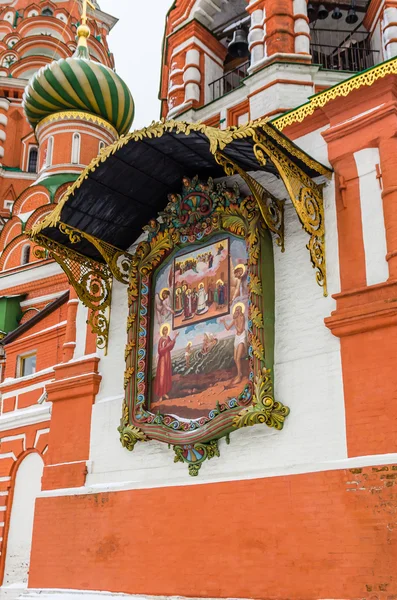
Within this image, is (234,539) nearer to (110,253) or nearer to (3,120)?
(110,253)

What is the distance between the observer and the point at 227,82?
35.4ft

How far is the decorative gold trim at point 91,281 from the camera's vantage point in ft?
26.9

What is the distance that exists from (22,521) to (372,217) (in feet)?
21.3

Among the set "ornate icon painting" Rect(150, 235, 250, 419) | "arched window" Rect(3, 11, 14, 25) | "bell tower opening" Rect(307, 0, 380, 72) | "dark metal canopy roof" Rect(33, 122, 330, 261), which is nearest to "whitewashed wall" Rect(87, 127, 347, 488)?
"ornate icon painting" Rect(150, 235, 250, 419)

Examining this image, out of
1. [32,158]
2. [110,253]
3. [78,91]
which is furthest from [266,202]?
[32,158]

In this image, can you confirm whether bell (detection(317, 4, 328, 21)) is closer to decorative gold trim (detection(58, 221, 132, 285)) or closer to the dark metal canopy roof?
the dark metal canopy roof

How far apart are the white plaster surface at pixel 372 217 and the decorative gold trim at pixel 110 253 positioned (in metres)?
2.95

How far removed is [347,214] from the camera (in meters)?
6.54

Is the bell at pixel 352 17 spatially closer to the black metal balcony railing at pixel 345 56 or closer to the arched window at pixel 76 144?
the black metal balcony railing at pixel 345 56

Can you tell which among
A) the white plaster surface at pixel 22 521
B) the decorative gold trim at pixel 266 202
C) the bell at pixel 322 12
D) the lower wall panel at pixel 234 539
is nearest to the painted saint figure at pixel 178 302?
the decorative gold trim at pixel 266 202

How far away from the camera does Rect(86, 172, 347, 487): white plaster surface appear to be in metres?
6.12

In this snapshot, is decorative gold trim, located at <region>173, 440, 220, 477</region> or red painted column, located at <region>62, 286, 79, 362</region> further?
red painted column, located at <region>62, 286, 79, 362</region>

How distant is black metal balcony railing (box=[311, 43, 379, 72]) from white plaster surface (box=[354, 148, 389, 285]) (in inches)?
129

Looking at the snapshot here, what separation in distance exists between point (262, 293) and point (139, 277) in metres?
1.83
